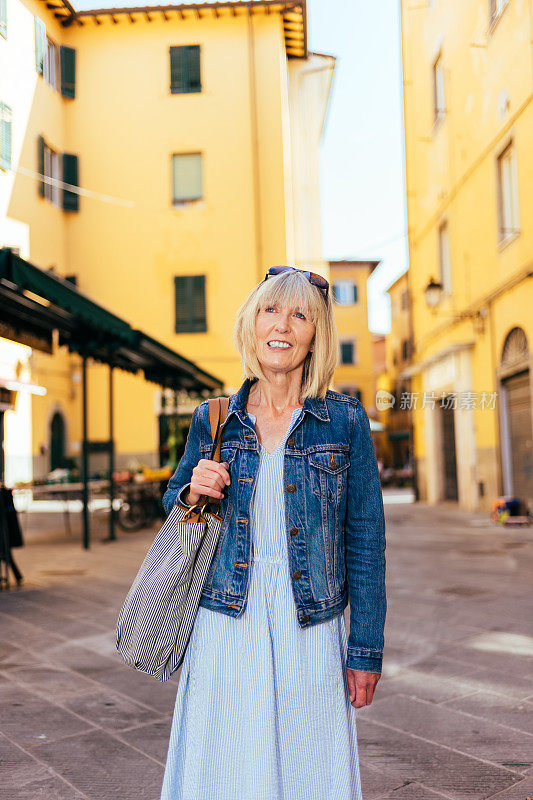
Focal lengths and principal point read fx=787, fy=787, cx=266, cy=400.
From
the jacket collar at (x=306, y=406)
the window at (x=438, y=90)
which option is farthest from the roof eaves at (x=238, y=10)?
the jacket collar at (x=306, y=406)

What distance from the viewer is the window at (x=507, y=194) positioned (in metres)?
13.2

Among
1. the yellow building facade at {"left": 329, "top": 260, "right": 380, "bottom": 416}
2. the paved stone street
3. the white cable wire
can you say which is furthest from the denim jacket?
the yellow building facade at {"left": 329, "top": 260, "right": 380, "bottom": 416}

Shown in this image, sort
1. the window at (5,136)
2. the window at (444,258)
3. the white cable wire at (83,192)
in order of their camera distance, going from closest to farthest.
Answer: the window at (5,136) → the window at (444,258) → the white cable wire at (83,192)

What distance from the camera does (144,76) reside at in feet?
71.2

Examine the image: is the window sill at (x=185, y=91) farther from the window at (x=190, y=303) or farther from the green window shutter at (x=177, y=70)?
the window at (x=190, y=303)

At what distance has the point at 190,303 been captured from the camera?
867 inches

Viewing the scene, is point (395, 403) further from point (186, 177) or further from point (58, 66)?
point (58, 66)

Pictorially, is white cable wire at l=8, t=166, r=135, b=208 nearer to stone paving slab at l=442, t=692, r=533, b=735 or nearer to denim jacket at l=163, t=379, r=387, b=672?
stone paving slab at l=442, t=692, r=533, b=735

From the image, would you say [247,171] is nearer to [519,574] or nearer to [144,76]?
[144,76]

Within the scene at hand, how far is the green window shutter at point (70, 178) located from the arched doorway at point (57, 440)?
5.73 metres

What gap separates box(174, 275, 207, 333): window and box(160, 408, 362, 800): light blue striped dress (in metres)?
20.3

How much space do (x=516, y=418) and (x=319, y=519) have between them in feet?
40.4

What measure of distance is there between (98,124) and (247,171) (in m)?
4.27

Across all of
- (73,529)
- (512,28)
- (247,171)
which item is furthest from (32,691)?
(247,171)
